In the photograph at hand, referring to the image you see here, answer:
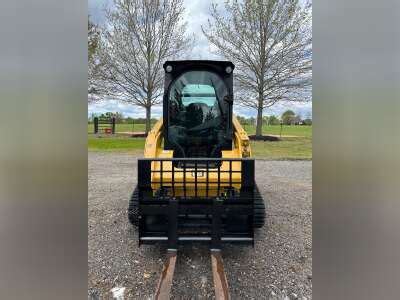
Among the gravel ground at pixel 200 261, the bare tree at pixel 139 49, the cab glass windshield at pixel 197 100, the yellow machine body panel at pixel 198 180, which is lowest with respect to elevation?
the gravel ground at pixel 200 261

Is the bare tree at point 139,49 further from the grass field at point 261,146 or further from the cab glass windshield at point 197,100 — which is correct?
the cab glass windshield at point 197,100

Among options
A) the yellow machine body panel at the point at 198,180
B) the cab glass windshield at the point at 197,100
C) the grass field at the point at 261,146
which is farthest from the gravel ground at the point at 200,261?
the grass field at the point at 261,146

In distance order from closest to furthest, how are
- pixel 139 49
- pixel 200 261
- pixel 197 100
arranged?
pixel 200 261 < pixel 197 100 < pixel 139 49

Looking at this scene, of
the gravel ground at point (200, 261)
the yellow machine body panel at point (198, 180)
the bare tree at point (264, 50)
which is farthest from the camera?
the bare tree at point (264, 50)

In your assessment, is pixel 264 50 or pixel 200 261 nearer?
pixel 200 261

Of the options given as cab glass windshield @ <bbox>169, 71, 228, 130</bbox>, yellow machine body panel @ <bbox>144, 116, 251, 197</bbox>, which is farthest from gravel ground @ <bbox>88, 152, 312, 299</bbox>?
cab glass windshield @ <bbox>169, 71, 228, 130</bbox>

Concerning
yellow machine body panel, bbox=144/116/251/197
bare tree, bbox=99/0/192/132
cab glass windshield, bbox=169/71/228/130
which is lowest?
yellow machine body panel, bbox=144/116/251/197

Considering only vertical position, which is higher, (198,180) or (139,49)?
(139,49)

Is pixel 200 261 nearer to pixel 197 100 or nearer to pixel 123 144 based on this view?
pixel 197 100

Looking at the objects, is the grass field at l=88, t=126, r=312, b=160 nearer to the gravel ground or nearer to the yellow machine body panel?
the gravel ground

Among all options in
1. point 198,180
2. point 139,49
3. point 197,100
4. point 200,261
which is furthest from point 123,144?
point 200,261
